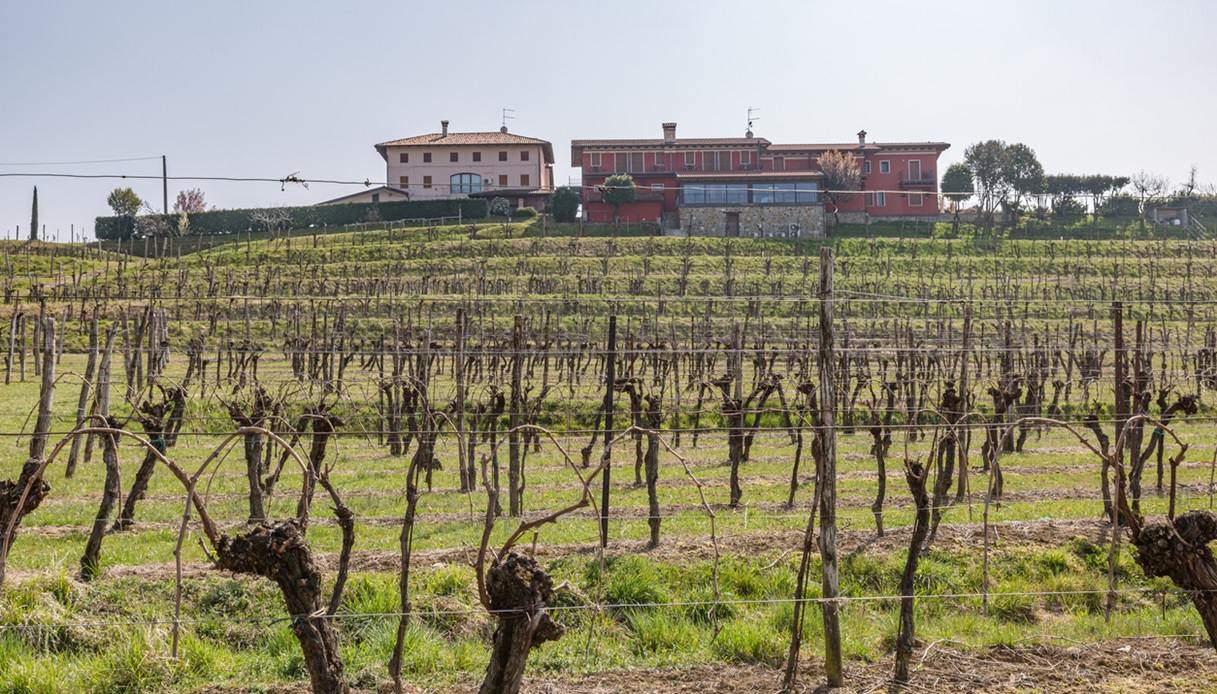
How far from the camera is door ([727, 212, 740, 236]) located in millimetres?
63000

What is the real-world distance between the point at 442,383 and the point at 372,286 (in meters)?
17.7

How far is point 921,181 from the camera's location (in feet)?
232

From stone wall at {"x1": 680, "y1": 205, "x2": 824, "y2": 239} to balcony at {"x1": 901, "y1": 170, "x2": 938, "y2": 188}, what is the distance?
10.4m

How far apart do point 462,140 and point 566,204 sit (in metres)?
16.3

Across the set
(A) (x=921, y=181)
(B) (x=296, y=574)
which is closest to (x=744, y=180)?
(A) (x=921, y=181)

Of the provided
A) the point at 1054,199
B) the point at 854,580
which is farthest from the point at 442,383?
the point at 1054,199

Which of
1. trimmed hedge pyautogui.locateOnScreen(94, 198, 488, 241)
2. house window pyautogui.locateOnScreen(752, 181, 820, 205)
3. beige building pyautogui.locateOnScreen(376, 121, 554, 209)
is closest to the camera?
house window pyautogui.locateOnScreen(752, 181, 820, 205)

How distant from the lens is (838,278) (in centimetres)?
4675

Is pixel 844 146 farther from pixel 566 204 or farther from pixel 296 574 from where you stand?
pixel 296 574

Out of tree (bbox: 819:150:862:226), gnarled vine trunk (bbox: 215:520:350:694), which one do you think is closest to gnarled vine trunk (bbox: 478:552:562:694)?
gnarled vine trunk (bbox: 215:520:350:694)

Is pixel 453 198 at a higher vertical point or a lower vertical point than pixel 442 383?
higher

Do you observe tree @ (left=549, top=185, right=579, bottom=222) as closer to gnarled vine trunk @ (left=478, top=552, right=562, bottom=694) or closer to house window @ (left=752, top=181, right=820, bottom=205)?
house window @ (left=752, top=181, right=820, bottom=205)

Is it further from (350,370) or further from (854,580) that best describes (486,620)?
(350,370)

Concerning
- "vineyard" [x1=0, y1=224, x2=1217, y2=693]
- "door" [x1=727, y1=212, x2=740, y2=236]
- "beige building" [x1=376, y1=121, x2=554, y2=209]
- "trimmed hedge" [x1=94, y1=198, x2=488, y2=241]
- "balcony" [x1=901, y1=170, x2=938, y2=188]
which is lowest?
"vineyard" [x1=0, y1=224, x2=1217, y2=693]
